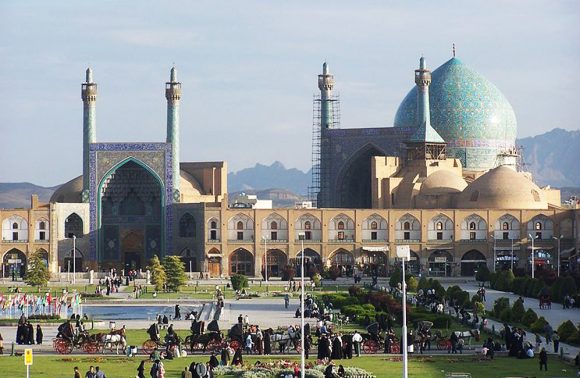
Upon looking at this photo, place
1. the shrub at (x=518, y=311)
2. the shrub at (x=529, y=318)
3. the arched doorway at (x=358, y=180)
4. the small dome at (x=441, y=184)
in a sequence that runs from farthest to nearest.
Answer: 1. the arched doorway at (x=358, y=180)
2. the small dome at (x=441, y=184)
3. the shrub at (x=518, y=311)
4. the shrub at (x=529, y=318)

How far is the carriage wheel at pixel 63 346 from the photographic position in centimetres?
3850

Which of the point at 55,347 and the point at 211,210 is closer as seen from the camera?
the point at 55,347

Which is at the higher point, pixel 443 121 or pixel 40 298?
pixel 443 121

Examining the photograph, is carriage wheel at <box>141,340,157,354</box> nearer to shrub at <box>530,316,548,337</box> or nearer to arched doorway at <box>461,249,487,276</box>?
shrub at <box>530,316,548,337</box>

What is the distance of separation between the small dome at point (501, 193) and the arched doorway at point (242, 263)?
1132 centimetres

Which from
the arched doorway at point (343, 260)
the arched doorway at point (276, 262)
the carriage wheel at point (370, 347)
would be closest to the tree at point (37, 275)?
the arched doorway at point (276, 262)

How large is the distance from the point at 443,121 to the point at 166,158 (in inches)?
698

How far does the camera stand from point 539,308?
5594 centimetres

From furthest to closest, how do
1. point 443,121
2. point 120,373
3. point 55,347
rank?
point 443,121 → point 55,347 → point 120,373

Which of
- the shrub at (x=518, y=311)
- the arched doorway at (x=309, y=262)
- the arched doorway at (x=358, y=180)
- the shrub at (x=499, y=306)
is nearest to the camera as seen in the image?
the shrub at (x=518, y=311)

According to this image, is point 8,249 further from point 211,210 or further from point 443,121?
point 443,121

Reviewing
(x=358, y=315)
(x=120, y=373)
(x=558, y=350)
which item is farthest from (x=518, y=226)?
(x=120, y=373)

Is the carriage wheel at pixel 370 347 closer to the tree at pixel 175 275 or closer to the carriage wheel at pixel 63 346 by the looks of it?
the carriage wheel at pixel 63 346

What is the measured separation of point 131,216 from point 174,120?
5.60 meters
